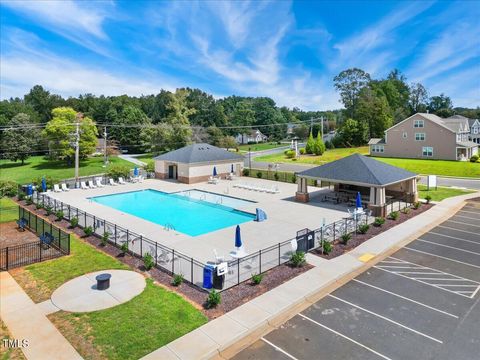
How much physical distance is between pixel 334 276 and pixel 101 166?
50926 mm

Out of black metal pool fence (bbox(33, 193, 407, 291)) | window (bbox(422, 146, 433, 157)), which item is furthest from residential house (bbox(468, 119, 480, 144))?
black metal pool fence (bbox(33, 193, 407, 291))

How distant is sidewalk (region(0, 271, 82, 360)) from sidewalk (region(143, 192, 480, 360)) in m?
2.69

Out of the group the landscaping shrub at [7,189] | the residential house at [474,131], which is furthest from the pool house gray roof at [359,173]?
the residential house at [474,131]

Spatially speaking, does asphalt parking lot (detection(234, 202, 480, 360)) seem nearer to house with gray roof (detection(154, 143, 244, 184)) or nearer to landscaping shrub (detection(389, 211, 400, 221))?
landscaping shrub (detection(389, 211, 400, 221))

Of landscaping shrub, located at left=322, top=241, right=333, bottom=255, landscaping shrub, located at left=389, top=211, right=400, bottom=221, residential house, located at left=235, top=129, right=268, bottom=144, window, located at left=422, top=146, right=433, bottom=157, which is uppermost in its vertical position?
residential house, located at left=235, top=129, right=268, bottom=144

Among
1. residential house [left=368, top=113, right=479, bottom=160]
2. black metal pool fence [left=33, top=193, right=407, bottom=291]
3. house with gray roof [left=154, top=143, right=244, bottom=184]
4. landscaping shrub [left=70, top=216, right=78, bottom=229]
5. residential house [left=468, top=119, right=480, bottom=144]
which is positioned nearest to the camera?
black metal pool fence [left=33, top=193, right=407, bottom=291]

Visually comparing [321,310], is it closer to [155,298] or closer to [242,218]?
[155,298]

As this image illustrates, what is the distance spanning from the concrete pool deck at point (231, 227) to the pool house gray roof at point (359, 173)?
8.13 feet

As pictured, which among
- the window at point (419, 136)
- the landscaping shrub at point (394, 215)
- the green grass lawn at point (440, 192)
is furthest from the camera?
the window at point (419, 136)

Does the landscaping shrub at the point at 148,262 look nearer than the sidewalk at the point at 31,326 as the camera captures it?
No

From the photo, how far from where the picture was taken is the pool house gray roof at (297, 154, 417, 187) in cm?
2431

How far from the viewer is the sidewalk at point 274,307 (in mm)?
9492

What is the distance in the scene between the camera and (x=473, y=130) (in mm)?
76500

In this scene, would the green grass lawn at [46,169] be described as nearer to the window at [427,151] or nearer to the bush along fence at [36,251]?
the bush along fence at [36,251]
